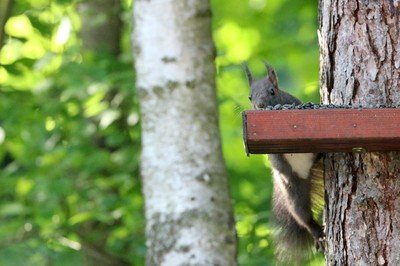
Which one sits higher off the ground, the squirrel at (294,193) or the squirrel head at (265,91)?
the squirrel head at (265,91)

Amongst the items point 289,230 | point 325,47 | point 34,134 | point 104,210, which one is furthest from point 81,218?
point 325,47

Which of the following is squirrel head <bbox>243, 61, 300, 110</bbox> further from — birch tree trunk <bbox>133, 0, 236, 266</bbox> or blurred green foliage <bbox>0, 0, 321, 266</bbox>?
blurred green foliage <bbox>0, 0, 321, 266</bbox>

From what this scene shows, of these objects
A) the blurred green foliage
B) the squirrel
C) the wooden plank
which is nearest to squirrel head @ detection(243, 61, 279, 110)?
the squirrel

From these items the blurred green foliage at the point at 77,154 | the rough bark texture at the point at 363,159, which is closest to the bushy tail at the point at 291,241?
the rough bark texture at the point at 363,159

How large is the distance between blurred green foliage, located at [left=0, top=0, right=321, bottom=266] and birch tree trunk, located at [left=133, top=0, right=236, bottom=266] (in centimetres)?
70

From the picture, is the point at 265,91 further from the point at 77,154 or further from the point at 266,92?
the point at 77,154

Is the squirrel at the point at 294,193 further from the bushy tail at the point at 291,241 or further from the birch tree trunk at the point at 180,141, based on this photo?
the birch tree trunk at the point at 180,141

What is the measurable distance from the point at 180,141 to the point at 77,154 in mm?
1554

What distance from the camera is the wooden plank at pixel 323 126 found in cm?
205

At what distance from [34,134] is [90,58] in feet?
1.76

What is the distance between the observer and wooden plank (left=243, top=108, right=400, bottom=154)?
205 centimetres

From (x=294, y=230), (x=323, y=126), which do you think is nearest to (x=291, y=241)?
(x=294, y=230)

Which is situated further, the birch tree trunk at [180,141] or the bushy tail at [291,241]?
the birch tree trunk at [180,141]

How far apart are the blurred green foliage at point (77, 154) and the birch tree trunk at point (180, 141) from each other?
2.29 ft
